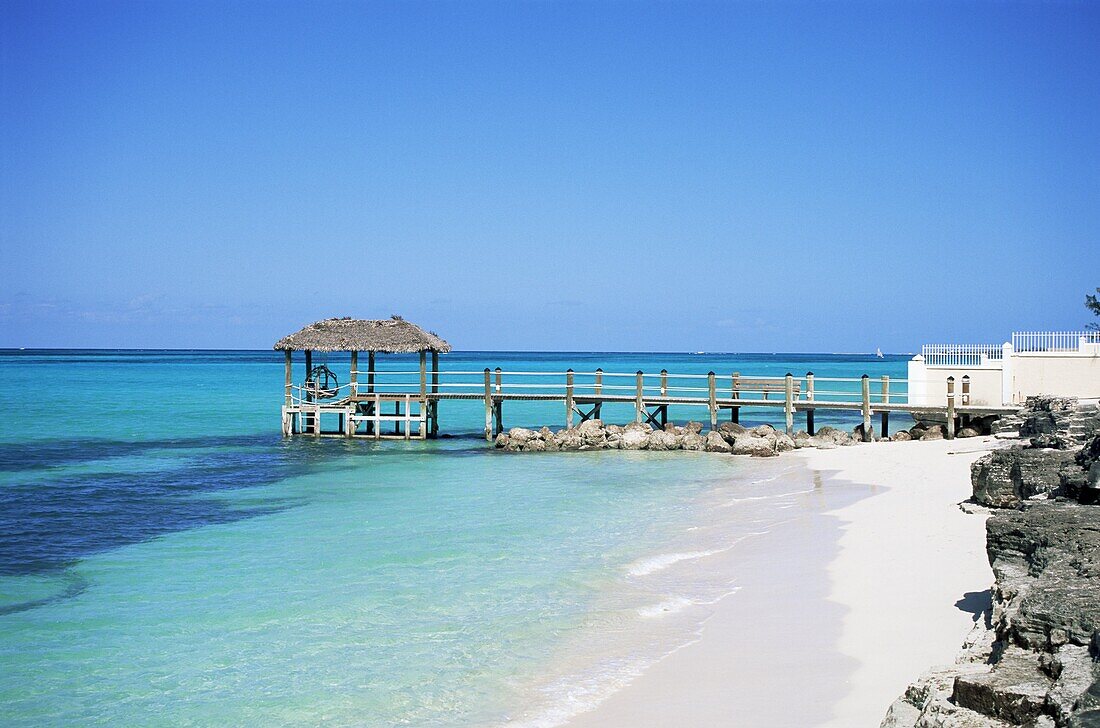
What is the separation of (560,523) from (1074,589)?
9.70 m

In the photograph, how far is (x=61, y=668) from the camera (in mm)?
8250

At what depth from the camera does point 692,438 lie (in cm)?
2481

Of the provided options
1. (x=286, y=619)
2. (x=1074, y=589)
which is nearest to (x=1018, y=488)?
(x=1074, y=589)

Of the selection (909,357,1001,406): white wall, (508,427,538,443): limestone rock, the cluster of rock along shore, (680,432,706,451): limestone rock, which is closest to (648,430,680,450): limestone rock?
the cluster of rock along shore

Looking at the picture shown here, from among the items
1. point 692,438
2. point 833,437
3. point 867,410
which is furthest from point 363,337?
point 867,410

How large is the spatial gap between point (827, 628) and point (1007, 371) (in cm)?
1843

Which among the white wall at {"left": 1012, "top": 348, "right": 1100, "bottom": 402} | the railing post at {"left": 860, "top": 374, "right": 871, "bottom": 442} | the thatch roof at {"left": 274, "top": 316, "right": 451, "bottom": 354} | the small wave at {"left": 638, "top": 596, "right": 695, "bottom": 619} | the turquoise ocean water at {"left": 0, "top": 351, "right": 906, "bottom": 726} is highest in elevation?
the thatch roof at {"left": 274, "top": 316, "right": 451, "bottom": 354}

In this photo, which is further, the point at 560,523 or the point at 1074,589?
the point at 560,523

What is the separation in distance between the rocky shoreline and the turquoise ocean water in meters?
2.81

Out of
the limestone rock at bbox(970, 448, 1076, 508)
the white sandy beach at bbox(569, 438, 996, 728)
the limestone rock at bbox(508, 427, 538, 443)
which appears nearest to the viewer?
the white sandy beach at bbox(569, 438, 996, 728)

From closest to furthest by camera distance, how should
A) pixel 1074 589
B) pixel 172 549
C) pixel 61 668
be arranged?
pixel 1074 589, pixel 61 668, pixel 172 549

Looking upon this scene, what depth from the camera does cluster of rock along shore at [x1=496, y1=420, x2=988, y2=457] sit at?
23.9 m

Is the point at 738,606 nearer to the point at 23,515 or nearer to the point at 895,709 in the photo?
the point at 895,709

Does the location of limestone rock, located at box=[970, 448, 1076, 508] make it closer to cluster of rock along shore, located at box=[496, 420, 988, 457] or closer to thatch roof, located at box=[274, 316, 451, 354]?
cluster of rock along shore, located at box=[496, 420, 988, 457]
